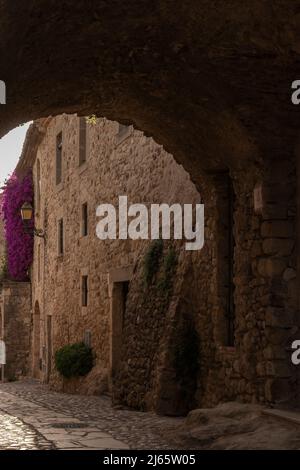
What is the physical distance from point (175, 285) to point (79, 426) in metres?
2.41

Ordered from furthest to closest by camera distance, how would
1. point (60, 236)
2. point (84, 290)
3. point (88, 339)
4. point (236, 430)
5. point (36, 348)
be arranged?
point (36, 348), point (60, 236), point (84, 290), point (88, 339), point (236, 430)

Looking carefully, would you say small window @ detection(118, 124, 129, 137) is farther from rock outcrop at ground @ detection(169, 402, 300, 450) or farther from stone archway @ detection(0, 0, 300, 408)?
rock outcrop at ground @ detection(169, 402, 300, 450)

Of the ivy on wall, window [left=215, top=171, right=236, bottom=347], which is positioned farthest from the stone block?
the ivy on wall

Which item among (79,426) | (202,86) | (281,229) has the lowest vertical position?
(79,426)

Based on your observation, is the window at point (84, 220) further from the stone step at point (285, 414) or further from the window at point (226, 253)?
the stone step at point (285, 414)

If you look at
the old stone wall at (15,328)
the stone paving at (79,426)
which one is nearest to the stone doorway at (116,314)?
the stone paving at (79,426)

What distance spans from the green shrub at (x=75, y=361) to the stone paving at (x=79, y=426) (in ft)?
8.45

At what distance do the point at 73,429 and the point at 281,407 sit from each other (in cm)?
242

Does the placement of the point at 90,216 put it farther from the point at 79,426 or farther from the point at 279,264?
the point at 279,264

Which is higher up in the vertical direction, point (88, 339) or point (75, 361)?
point (88, 339)

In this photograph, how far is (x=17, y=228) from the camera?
76.4ft

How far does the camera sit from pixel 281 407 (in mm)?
6840

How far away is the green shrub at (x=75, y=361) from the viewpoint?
14.4 meters

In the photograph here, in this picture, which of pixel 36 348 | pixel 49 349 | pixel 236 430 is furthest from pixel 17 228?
pixel 236 430
